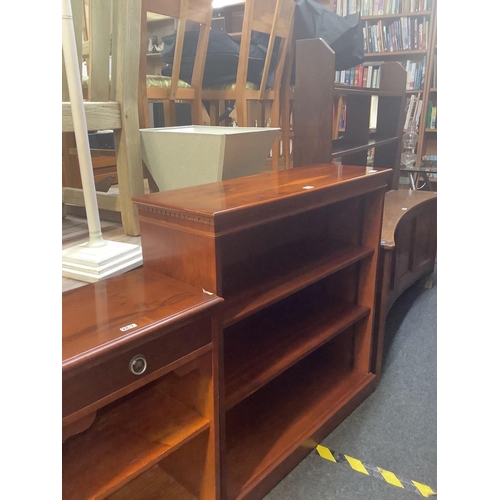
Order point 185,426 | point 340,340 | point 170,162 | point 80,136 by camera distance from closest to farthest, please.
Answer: point 185,426 → point 80,136 → point 170,162 → point 340,340

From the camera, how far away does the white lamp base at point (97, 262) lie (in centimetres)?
111

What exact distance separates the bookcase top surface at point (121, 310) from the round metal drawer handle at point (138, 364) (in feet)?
0.14

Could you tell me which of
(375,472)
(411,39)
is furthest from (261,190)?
(411,39)

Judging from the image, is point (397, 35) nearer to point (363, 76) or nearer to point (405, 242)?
point (363, 76)

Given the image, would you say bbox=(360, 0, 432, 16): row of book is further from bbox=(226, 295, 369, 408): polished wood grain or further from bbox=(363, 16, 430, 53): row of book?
bbox=(226, 295, 369, 408): polished wood grain

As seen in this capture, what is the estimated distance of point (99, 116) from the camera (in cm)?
137

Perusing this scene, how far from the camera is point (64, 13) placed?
1.03 meters

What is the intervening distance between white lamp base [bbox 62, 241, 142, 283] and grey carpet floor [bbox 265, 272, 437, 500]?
2.31ft

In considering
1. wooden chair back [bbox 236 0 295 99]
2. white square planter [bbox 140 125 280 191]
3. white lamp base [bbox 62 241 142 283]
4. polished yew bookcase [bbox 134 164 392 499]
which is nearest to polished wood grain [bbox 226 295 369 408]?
polished yew bookcase [bbox 134 164 392 499]

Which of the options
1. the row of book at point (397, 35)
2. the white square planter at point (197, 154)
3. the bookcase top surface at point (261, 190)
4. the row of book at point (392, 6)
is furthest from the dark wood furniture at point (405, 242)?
the row of book at point (392, 6)

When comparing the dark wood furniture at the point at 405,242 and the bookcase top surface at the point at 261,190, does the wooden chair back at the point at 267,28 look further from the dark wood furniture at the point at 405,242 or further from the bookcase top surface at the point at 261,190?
the bookcase top surface at the point at 261,190
